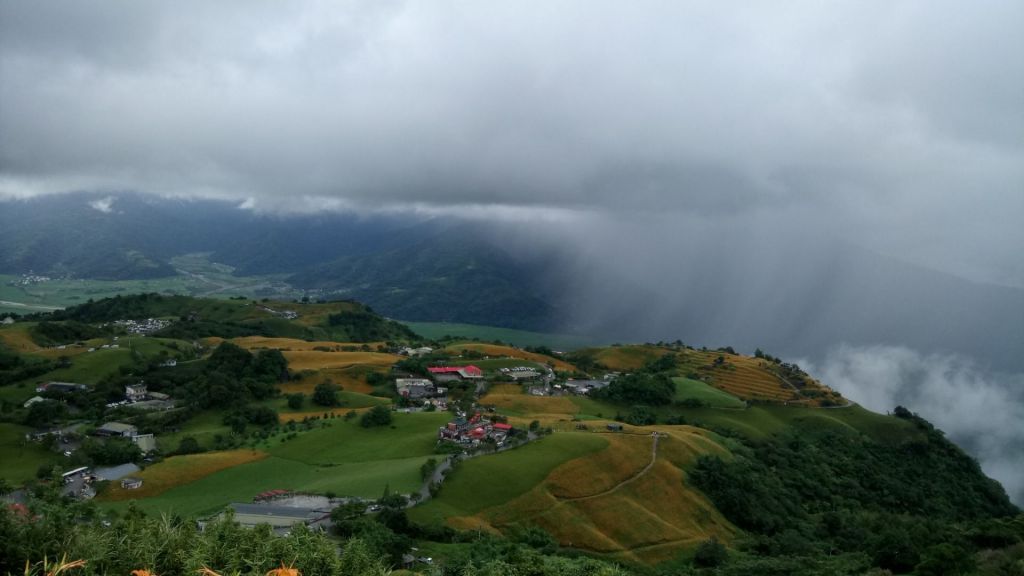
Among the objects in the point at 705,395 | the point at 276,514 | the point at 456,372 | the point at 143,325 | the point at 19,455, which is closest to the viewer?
the point at 276,514

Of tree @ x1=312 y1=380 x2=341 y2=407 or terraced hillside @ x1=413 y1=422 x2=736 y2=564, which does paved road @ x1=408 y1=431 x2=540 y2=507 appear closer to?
terraced hillside @ x1=413 y1=422 x2=736 y2=564

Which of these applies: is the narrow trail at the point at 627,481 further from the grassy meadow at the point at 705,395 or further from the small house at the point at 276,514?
the grassy meadow at the point at 705,395

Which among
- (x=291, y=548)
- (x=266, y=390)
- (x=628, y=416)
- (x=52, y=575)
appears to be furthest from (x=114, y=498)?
(x=628, y=416)

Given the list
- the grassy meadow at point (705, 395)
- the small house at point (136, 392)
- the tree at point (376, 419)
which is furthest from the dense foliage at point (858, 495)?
Answer: the small house at point (136, 392)

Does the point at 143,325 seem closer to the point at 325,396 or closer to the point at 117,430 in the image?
the point at 325,396

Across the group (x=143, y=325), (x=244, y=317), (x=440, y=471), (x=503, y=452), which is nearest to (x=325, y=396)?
(x=503, y=452)

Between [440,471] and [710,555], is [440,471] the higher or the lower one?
the higher one

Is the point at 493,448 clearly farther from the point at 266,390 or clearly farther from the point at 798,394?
the point at 798,394
